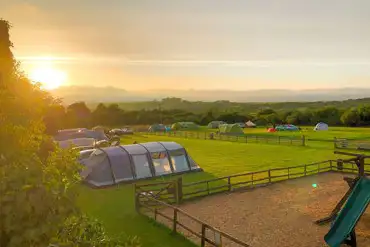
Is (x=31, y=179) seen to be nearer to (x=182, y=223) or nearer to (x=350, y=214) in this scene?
(x=182, y=223)

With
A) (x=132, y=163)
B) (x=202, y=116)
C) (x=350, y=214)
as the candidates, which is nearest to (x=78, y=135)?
(x=132, y=163)

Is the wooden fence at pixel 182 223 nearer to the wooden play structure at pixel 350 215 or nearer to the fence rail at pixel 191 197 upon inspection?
the fence rail at pixel 191 197

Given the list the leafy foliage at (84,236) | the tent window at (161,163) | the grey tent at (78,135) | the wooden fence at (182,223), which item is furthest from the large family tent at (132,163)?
the grey tent at (78,135)

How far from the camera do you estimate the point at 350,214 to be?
11430 mm

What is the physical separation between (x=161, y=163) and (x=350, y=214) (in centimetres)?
1207

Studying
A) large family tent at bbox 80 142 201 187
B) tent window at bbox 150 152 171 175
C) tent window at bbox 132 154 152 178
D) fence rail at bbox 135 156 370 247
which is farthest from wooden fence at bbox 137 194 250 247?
tent window at bbox 150 152 171 175

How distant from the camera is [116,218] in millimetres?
13797

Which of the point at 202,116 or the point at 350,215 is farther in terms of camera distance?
the point at 202,116

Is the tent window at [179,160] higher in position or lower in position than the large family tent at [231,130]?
higher

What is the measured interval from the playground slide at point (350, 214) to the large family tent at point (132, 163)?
37.8ft

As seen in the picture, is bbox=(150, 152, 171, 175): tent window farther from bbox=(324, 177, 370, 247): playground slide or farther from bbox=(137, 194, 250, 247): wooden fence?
bbox=(324, 177, 370, 247): playground slide

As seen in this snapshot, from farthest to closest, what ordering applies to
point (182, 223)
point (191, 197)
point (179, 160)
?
point (179, 160)
point (191, 197)
point (182, 223)

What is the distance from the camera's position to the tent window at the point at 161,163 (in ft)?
68.9

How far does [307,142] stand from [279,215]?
2713 centimetres
